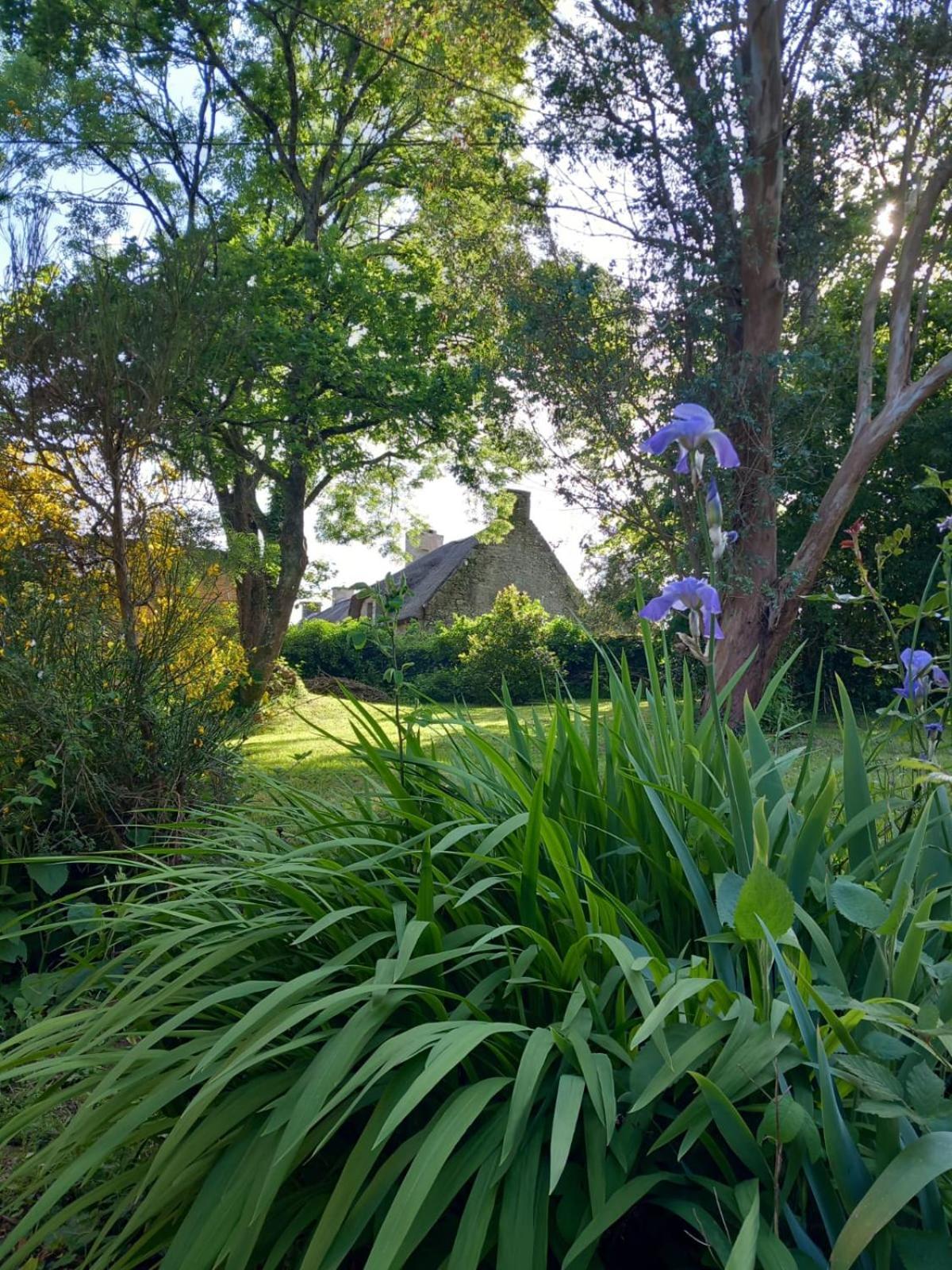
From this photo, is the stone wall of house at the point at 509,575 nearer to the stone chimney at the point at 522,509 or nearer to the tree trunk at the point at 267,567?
the stone chimney at the point at 522,509

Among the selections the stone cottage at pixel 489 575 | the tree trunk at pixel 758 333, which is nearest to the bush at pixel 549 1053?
the tree trunk at pixel 758 333

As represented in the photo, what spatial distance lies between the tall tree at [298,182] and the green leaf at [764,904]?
34.2ft

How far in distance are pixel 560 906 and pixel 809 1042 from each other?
0.55m

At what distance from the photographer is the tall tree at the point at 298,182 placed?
1220 centimetres

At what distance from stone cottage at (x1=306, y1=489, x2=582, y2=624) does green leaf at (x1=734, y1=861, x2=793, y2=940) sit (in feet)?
81.7

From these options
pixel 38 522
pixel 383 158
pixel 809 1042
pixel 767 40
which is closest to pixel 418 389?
pixel 383 158

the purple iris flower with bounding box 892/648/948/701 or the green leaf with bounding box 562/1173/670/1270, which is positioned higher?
the purple iris flower with bounding box 892/648/948/701

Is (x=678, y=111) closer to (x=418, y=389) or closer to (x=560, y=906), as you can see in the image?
(x=418, y=389)

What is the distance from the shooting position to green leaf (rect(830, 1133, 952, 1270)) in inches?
33.4

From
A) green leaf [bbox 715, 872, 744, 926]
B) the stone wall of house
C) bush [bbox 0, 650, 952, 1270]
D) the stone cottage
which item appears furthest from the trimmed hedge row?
green leaf [bbox 715, 872, 744, 926]

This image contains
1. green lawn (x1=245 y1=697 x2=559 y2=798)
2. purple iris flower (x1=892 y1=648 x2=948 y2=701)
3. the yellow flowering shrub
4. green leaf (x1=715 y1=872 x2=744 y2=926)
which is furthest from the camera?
green lawn (x1=245 y1=697 x2=559 y2=798)

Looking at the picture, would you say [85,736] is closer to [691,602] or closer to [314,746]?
[691,602]

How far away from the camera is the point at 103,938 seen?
1952mm

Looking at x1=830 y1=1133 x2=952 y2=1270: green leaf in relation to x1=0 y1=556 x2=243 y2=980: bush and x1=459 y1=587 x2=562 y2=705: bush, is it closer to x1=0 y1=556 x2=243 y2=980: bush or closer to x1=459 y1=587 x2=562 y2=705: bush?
x1=0 y1=556 x2=243 y2=980: bush
